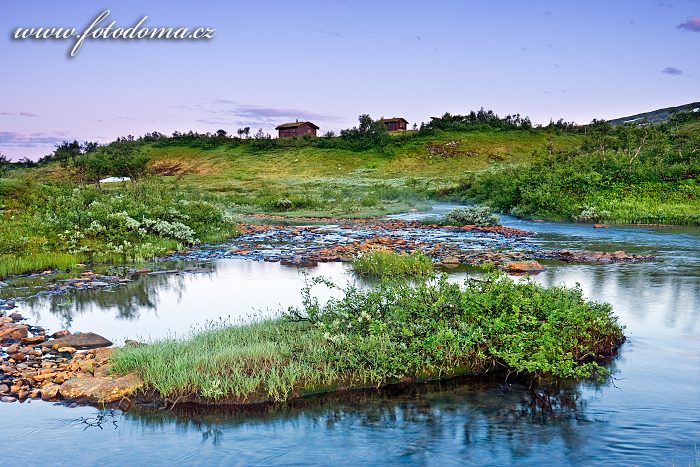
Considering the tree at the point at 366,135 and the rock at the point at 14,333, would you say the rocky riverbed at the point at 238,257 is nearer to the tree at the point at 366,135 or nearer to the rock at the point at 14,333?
the rock at the point at 14,333

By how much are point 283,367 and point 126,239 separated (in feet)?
52.4

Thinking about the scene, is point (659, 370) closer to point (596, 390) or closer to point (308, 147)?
point (596, 390)

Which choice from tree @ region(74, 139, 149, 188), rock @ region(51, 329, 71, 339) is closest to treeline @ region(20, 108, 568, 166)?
tree @ region(74, 139, 149, 188)

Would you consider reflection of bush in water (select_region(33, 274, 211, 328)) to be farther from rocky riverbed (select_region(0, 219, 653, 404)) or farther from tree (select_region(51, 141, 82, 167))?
tree (select_region(51, 141, 82, 167))

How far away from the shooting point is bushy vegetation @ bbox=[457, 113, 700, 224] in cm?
3309

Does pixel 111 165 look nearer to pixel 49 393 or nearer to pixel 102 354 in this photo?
pixel 102 354

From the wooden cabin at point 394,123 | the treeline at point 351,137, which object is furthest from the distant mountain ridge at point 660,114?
the wooden cabin at point 394,123

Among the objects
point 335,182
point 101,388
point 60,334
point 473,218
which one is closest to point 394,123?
point 335,182

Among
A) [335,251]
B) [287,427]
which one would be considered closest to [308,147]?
[335,251]

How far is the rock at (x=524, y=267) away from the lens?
59.3 feet

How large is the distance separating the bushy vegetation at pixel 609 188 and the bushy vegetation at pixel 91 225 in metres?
18.1

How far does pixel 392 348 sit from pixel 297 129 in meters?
95.3

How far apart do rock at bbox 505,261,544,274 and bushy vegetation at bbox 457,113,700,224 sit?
16.0m

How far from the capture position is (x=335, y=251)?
872 inches
